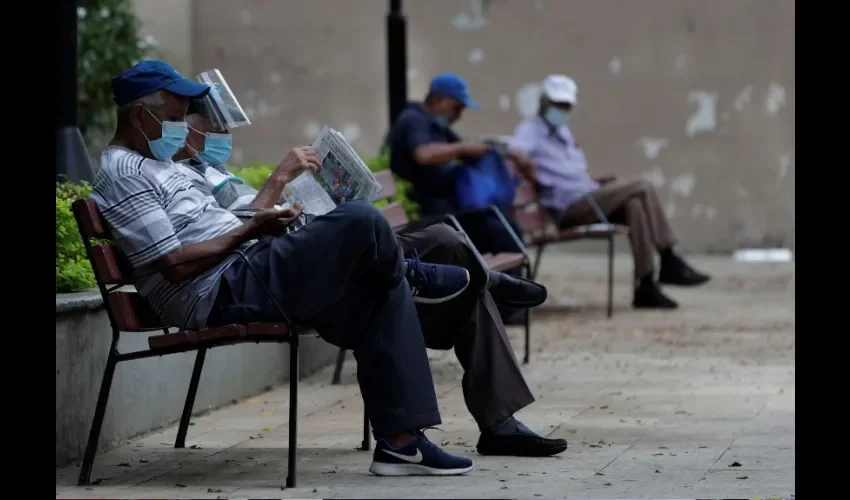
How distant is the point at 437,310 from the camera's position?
18.6 feet

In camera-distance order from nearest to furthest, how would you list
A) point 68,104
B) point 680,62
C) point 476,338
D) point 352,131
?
point 476,338 < point 68,104 < point 680,62 < point 352,131

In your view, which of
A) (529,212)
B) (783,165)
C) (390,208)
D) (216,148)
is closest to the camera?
(216,148)

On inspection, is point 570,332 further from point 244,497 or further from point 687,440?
point 244,497

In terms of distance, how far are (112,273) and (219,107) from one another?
900 mm

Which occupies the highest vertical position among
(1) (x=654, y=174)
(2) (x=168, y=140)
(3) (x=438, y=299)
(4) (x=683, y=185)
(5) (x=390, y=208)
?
(2) (x=168, y=140)

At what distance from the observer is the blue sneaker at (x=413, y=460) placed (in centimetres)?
522

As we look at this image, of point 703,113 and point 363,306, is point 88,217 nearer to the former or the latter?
point 363,306

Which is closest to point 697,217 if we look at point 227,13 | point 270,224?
point 227,13

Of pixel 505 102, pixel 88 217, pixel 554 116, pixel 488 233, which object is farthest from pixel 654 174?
pixel 88 217

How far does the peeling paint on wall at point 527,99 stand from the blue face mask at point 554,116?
131 inches

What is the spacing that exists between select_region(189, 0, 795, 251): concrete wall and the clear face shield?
861cm

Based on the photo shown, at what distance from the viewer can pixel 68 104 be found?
8.25 metres

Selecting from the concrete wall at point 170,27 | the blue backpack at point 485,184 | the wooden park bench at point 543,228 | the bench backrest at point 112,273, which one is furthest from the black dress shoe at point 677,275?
the bench backrest at point 112,273

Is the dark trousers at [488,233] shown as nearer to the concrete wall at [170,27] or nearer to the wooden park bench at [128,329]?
the wooden park bench at [128,329]
